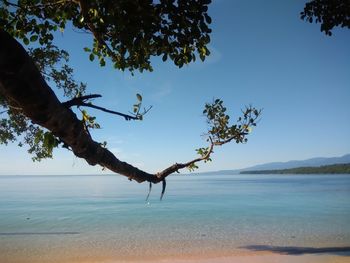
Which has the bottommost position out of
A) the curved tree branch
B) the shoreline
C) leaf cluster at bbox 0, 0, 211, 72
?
the shoreline

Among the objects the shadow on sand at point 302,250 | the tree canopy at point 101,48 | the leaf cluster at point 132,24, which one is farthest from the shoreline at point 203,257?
the leaf cluster at point 132,24

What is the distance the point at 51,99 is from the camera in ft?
5.99

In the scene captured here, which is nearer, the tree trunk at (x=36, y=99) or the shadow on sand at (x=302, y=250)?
the tree trunk at (x=36, y=99)

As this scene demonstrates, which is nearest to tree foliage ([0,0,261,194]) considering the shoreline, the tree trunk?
the tree trunk

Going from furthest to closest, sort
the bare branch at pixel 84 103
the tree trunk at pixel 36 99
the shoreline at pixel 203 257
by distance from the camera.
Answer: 1. the shoreline at pixel 203 257
2. the bare branch at pixel 84 103
3. the tree trunk at pixel 36 99

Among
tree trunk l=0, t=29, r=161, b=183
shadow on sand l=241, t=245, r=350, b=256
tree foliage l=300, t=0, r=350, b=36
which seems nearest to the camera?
tree trunk l=0, t=29, r=161, b=183

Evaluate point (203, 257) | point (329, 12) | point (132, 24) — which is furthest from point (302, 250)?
point (132, 24)

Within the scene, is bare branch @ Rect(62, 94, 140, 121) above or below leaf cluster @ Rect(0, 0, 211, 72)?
below

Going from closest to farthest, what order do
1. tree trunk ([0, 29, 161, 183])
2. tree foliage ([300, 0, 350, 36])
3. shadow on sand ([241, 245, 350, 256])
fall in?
tree trunk ([0, 29, 161, 183])
tree foliage ([300, 0, 350, 36])
shadow on sand ([241, 245, 350, 256])

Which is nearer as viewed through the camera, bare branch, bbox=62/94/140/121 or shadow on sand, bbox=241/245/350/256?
bare branch, bbox=62/94/140/121

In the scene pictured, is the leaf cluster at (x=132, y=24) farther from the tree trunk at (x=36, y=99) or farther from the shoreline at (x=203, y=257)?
the shoreline at (x=203, y=257)

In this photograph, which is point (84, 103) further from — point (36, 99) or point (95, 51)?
point (95, 51)

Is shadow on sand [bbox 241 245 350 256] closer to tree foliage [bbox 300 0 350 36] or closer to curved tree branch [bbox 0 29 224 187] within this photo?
tree foliage [bbox 300 0 350 36]

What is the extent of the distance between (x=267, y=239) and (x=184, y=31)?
51.7 ft
